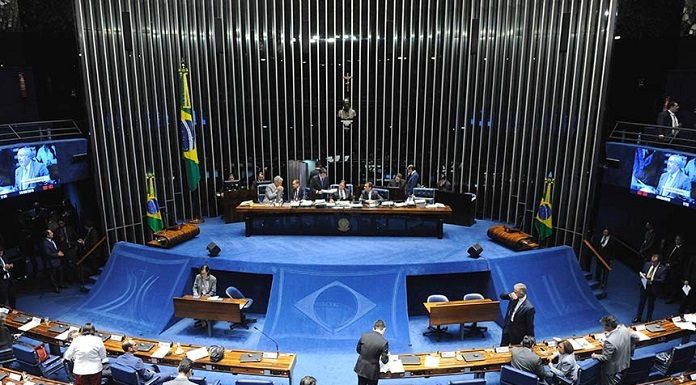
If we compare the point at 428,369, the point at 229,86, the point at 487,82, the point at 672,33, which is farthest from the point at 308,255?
the point at 672,33

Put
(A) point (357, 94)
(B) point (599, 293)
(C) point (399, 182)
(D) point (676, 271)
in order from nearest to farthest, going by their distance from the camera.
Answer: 1. (D) point (676, 271)
2. (B) point (599, 293)
3. (C) point (399, 182)
4. (A) point (357, 94)

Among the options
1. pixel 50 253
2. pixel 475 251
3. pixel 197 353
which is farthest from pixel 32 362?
pixel 475 251

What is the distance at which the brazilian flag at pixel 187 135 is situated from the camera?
12.8m

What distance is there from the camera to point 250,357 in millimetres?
7461

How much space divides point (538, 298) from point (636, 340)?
8.94ft

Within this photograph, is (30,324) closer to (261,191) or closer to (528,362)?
(261,191)

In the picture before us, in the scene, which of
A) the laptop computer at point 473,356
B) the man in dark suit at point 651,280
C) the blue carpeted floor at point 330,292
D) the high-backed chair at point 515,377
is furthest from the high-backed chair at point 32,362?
the man in dark suit at point 651,280

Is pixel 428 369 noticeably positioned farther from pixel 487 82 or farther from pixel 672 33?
pixel 672 33

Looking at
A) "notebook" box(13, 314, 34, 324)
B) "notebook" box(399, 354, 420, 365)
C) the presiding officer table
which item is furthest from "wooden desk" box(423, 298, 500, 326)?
"notebook" box(13, 314, 34, 324)

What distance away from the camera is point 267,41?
14797mm

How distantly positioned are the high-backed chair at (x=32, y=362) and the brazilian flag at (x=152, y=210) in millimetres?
4807

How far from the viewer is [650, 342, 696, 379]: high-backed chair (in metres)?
7.54

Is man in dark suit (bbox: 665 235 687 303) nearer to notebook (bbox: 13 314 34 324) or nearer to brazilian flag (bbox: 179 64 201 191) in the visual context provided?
brazilian flag (bbox: 179 64 201 191)

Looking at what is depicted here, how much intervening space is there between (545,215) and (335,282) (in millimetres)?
5514
